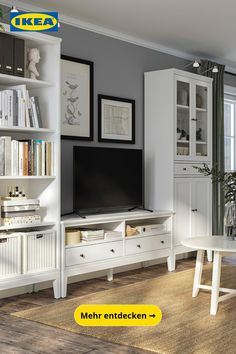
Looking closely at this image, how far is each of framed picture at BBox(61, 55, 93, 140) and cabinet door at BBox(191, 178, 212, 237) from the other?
56.1 inches

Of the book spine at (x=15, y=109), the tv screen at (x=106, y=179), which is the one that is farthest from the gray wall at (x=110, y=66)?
the book spine at (x=15, y=109)

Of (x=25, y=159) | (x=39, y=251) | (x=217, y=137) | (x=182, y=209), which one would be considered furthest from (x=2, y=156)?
(x=217, y=137)

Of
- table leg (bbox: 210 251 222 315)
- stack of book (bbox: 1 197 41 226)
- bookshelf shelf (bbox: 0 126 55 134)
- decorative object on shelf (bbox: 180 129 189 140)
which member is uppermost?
decorative object on shelf (bbox: 180 129 189 140)

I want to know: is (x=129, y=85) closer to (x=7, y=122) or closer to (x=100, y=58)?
(x=100, y=58)

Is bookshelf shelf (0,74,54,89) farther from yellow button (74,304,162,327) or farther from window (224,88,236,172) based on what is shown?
window (224,88,236,172)

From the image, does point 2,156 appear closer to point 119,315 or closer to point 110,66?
point 119,315

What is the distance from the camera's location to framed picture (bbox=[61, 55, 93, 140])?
505 centimetres

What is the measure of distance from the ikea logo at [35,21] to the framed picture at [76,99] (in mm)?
1114

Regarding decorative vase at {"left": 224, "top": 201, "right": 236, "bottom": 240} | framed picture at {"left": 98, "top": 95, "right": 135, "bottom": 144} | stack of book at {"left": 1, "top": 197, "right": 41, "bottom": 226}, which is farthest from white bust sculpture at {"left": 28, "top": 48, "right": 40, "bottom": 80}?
decorative vase at {"left": 224, "top": 201, "right": 236, "bottom": 240}

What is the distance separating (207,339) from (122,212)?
2.19m

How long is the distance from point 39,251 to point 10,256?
0.28m

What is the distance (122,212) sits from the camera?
209 inches

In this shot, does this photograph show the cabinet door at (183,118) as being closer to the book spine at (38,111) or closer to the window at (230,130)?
the window at (230,130)

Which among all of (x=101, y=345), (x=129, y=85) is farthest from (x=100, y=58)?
(x=101, y=345)
